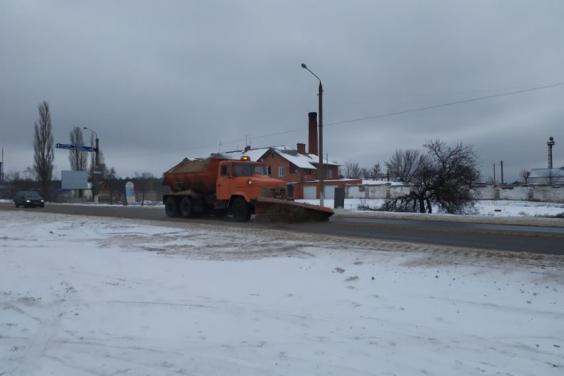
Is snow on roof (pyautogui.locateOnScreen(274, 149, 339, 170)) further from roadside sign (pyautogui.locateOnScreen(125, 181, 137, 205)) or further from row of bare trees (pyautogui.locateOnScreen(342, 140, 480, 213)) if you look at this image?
row of bare trees (pyautogui.locateOnScreen(342, 140, 480, 213))

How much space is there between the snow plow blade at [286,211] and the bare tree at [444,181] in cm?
1173

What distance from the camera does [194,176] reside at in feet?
69.6

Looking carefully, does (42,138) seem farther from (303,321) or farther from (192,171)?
(303,321)

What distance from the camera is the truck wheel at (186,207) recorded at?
21.2 m

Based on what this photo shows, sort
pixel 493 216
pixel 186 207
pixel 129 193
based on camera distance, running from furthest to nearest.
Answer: pixel 129 193 < pixel 493 216 < pixel 186 207

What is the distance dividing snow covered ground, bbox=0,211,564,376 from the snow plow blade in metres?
7.65

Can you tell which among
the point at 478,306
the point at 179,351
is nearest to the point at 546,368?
the point at 478,306

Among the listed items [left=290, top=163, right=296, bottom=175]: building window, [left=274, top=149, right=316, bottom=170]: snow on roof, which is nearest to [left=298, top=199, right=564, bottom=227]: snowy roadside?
[left=290, top=163, right=296, bottom=175]: building window

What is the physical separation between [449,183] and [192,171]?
50.0ft

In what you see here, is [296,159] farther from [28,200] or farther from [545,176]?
[545,176]

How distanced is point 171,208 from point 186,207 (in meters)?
1.37

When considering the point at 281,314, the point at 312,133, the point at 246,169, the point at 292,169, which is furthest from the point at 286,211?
the point at 312,133

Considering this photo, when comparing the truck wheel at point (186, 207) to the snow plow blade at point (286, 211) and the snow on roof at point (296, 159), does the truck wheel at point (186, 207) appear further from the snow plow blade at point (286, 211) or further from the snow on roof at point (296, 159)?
the snow on roof at point (296, 159)

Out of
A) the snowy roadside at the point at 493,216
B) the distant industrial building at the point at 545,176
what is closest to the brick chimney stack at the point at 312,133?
the snowy roadside at the point at 493,216
